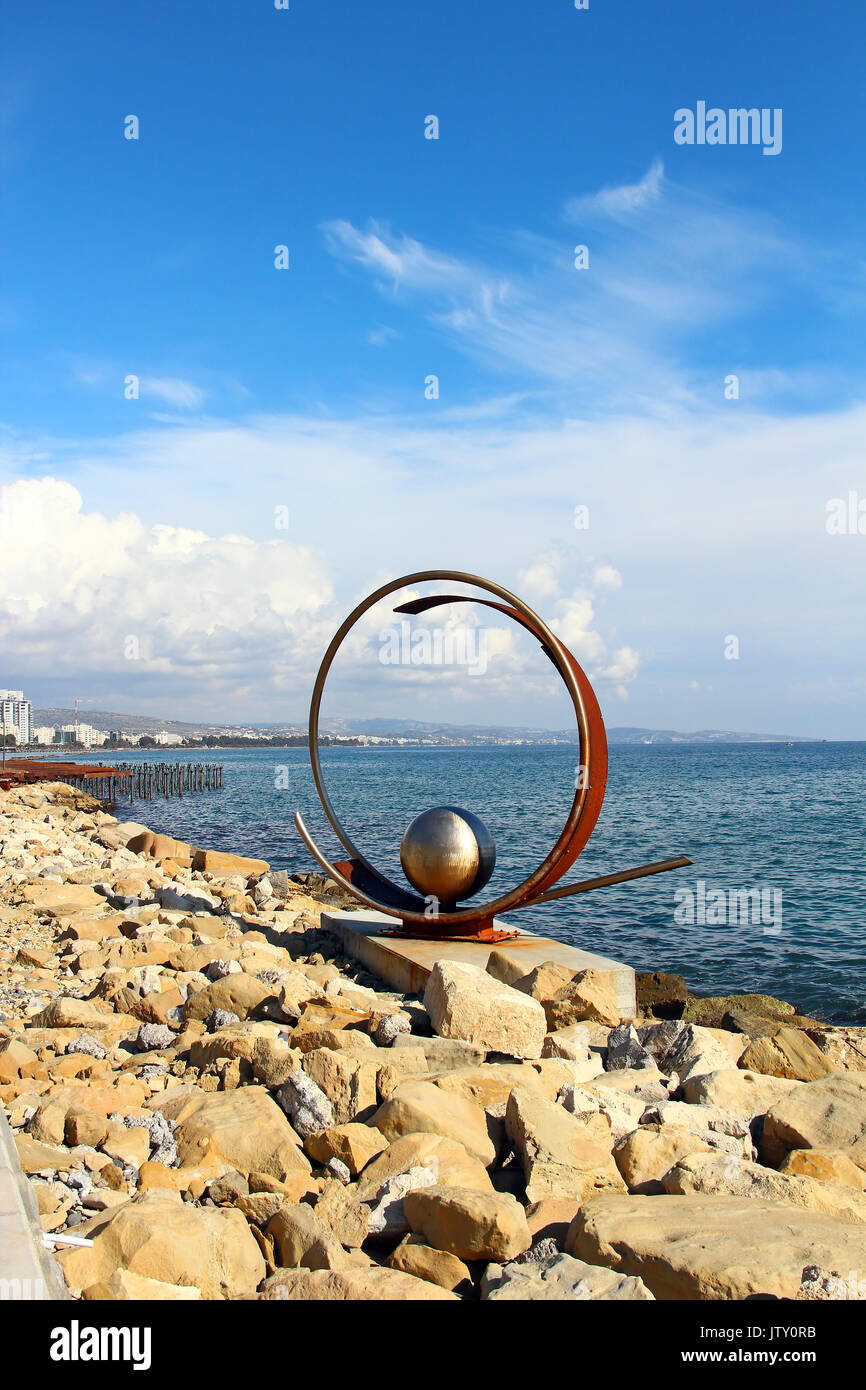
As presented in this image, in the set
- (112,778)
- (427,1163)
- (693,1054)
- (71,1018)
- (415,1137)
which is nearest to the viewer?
(427,1163)

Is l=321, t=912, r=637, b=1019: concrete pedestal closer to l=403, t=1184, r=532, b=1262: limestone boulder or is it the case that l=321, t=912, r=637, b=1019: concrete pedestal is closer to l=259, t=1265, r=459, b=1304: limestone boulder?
l=403, t=1184, r=532, b=1262: limestone boulder

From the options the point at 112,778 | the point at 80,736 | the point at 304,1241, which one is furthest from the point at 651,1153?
the point at 80,736

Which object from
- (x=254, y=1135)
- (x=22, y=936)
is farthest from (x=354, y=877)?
(x=254, y=1135)

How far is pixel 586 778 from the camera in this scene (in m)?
11.4

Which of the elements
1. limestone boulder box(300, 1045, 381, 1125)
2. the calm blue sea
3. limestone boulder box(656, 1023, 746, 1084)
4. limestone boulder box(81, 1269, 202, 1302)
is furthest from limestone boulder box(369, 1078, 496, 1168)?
the calm blue sea

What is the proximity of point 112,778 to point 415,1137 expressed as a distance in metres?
64.3

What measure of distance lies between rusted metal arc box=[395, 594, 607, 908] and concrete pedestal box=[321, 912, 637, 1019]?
659mm

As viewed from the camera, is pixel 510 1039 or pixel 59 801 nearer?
pixel 510 1039

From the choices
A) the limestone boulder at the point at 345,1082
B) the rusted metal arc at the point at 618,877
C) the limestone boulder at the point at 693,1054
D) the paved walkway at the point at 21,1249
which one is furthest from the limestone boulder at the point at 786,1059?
the paved walkway at the point at 21,1249

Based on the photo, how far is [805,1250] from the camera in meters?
4.80

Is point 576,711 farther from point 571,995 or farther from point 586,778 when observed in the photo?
point 571,995

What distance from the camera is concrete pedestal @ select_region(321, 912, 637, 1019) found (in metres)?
10.8
